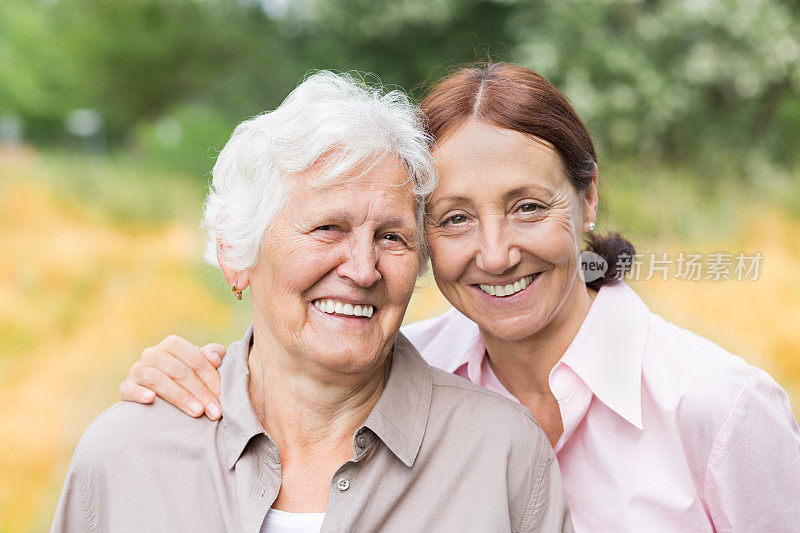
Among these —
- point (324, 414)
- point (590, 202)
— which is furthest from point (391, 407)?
point (590, 202)

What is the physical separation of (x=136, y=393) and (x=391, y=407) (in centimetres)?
65

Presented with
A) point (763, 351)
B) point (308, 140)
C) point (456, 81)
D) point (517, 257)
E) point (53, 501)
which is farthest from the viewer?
point (763, 351)

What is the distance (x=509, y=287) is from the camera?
2.12 metres

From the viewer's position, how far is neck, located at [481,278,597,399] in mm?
2309

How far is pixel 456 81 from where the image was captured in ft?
7.27

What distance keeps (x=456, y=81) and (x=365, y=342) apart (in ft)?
2.80

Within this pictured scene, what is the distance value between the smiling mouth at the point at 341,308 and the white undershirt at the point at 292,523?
18.8 inches

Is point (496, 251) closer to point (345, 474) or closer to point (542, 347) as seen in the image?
point (542, 347)

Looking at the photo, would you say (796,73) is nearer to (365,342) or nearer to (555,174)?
(555,174)

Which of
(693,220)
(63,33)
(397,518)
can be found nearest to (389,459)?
(397,518)

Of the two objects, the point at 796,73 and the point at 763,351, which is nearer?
the point at 763,351

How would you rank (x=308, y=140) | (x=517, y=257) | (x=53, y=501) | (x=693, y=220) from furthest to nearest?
(x=693, y=220) < (x=53, y=501) < (x=517, y=257) < (x=308, y=140)

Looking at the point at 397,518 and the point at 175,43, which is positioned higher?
the point at 175,43

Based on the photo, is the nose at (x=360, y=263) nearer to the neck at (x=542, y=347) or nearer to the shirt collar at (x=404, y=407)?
the shirt collar at (x=404, y=407)
